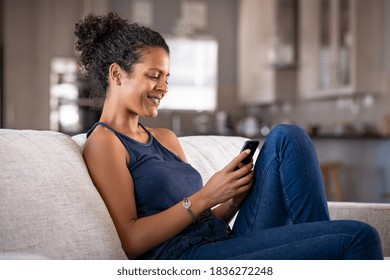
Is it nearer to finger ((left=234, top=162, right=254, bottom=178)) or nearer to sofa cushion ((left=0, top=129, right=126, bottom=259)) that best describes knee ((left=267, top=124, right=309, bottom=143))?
finger ((left=234, top=162, right=254, bottom=178))

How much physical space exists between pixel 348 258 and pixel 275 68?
15.6 ft

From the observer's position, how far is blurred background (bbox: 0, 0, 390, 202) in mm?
4480

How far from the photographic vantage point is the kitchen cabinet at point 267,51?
5.72 m

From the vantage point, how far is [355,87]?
4504 millimetres

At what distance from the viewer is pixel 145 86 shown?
5.08 feet

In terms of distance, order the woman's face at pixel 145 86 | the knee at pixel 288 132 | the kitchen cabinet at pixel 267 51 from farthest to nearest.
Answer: the kitchen cabinet at pixel 267 51 < the woman's face at pixel 145 86 < the knee at pixel 288 132

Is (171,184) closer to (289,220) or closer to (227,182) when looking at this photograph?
(227,182)

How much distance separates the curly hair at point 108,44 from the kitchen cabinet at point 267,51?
420 centimetres

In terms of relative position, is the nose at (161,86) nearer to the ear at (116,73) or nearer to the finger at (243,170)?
the ear at (116,73)

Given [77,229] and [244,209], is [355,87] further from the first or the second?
[77,229]

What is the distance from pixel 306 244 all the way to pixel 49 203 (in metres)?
0.56

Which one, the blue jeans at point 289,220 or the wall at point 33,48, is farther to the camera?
the wall at point 33,48

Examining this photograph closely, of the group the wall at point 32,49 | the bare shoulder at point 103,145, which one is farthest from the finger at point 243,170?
the wall at point 32,49
